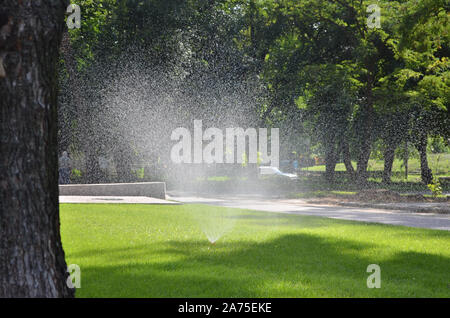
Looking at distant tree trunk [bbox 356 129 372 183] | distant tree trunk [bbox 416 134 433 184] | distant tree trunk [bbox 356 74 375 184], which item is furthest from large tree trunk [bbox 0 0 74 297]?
distant tree trunk [bbox 416 134 433 184]

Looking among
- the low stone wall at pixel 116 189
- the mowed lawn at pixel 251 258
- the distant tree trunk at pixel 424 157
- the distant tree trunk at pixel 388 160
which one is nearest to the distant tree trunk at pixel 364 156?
the distant tree trunk at pixel 388 160

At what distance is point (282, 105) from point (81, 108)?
13750mm

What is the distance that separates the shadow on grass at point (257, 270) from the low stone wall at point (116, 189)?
13.8 meters

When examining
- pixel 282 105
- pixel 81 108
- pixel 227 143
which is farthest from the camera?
pixel 227 143

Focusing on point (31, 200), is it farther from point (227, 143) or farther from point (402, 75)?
point (227, 143)

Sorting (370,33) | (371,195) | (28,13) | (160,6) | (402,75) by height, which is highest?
(160,6)

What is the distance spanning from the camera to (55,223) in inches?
195

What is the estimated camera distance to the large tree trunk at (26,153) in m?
4.72

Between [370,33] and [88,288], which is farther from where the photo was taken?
[370,33]

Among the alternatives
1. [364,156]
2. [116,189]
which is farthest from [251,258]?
[364,156]

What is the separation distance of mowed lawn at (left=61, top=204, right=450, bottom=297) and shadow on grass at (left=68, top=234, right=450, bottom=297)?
0.01 meters

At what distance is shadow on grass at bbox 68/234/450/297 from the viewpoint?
621cm

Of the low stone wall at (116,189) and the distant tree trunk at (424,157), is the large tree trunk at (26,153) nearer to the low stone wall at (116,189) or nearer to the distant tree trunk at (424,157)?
the low stone wall at (116,189)
